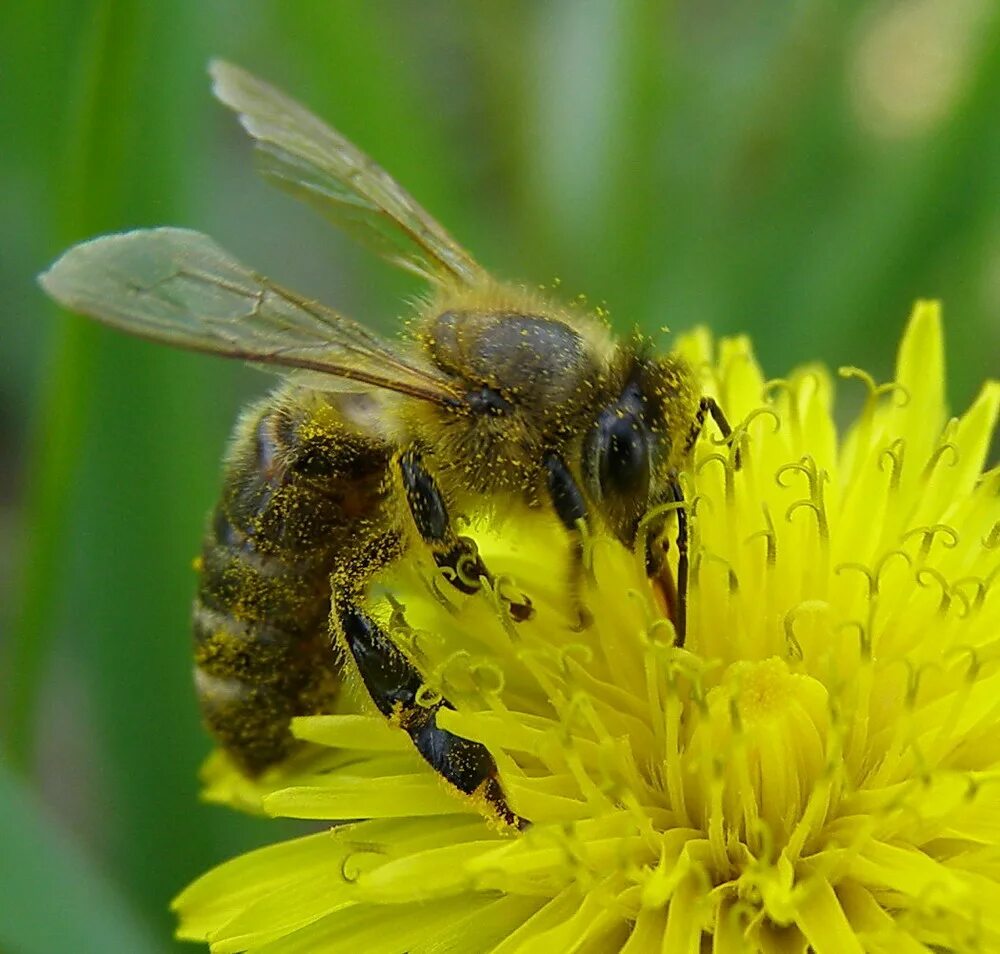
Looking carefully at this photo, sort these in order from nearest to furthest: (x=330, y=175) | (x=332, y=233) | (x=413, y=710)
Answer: (x=413, y=710) → (x=330, y=175) → (x=332, y=233)

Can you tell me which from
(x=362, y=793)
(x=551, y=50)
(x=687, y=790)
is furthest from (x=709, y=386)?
(x=551, y=50)

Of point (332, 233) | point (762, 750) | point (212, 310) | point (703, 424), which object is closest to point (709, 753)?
point (762, 750)

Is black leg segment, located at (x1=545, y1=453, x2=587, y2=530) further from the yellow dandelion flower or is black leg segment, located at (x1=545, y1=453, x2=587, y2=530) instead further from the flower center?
the flower center

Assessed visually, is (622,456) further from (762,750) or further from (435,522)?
(762,750)

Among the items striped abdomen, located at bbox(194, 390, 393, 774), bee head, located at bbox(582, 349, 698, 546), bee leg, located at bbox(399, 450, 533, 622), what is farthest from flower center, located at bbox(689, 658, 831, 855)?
striped abdomen, located at bbox(194, 390, 393, 774)

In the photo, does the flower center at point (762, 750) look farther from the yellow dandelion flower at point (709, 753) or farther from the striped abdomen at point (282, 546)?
the striped abdomen at point (282, 546)

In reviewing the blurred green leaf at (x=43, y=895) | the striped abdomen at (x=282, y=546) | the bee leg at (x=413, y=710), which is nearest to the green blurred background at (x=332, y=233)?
the blurred green leaf at (x=43, y=895)
